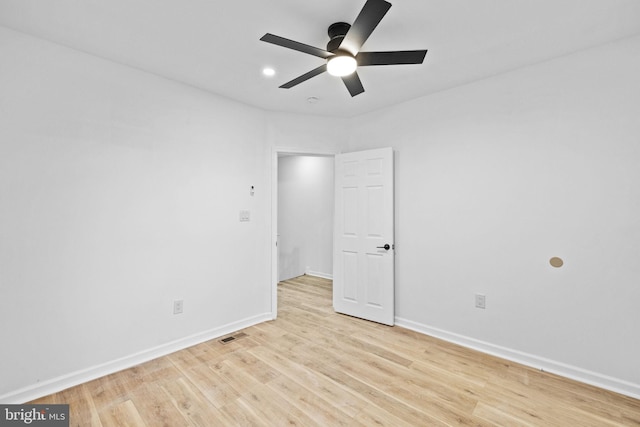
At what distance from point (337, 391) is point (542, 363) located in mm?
1844

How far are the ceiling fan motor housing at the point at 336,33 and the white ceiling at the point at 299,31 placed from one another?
0.05 meters

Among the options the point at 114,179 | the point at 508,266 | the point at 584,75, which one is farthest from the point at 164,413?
the point at 584,75

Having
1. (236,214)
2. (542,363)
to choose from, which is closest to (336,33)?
(236,214)

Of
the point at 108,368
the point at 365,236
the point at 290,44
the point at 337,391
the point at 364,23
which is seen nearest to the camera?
the point at 364,23

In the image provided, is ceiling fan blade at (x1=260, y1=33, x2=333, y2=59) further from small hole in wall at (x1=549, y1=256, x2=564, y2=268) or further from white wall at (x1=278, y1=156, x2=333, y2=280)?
white wall at (x1=278, y1=156, x2=333, y2=280)

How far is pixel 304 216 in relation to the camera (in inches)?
230

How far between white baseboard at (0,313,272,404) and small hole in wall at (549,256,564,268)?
10.4 ft

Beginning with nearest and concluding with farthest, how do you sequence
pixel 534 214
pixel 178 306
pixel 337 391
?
pixel 337 391 < pixel 534 214 < pixel 178 306

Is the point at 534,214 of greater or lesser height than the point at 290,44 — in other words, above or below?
below

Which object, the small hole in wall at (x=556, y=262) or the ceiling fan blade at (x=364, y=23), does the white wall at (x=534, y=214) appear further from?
the ceiling fan blade at (x=364, y=23)

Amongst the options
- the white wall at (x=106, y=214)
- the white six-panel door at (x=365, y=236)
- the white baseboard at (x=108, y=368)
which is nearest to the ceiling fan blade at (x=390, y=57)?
the white six-panel door at (x=365, y=236)

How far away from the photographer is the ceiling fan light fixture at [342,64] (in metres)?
1.92
